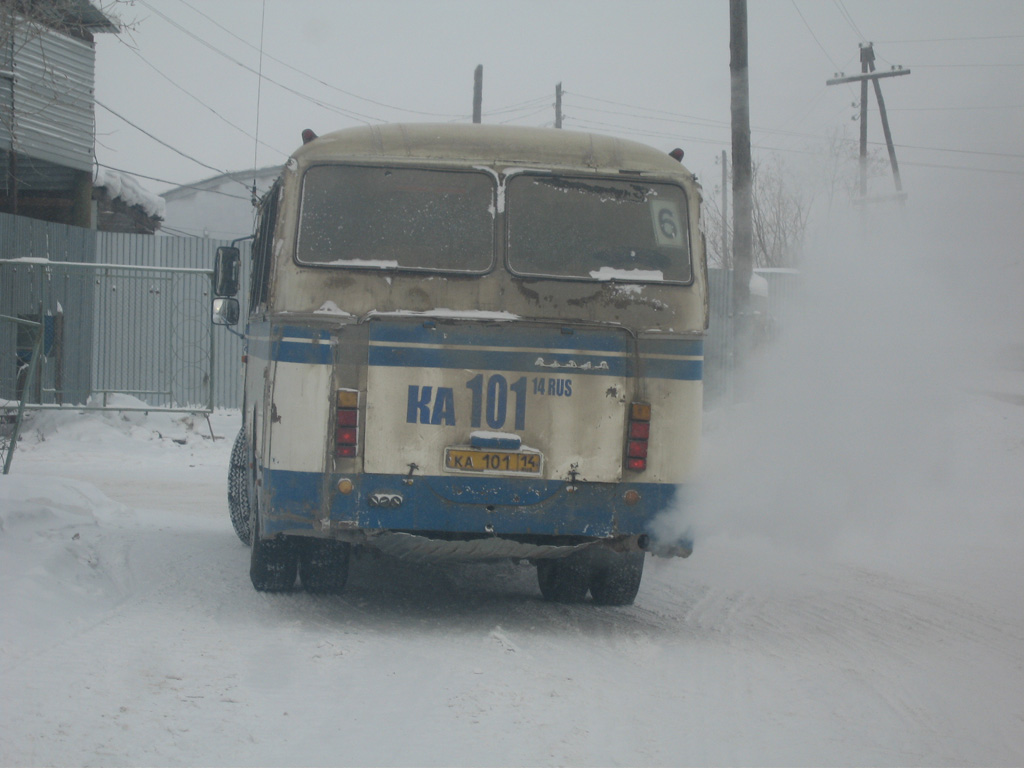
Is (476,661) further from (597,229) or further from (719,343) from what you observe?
(719,343)

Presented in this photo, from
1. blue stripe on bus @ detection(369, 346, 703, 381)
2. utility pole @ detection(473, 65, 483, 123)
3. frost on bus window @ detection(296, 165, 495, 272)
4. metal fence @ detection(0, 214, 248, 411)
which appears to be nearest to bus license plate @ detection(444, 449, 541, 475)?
blue stripe on bus @ detection(369, 346, 703, 381)

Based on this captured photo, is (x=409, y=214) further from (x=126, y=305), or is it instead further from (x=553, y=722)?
(x=126, y=305)

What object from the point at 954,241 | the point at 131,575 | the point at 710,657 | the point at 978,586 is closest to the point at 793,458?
the point at 978,586

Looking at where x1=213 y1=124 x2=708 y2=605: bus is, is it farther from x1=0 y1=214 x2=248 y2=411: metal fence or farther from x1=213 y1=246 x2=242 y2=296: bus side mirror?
x1=0 y1=214 x2=248 y2=411: metal fence

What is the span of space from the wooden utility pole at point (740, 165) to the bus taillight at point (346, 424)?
10.9 meters

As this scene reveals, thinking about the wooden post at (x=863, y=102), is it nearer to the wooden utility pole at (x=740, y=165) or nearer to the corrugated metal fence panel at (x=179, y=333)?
the wooden utility pole at (x=740, y=165)

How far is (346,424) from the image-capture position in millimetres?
6277

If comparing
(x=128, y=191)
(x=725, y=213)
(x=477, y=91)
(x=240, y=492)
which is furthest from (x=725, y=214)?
(x=240, y=492)

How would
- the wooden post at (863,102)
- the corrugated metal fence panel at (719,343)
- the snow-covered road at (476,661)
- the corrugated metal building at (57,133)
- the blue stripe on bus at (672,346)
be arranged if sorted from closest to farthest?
the snow-covered road at (476,661) < the blue stripe on bus at (672,346) < the corrugated metal building at (57,133) < the corrugated metal fence panel at (719,343) < the wooden post at (863,102)

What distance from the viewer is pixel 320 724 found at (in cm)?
459

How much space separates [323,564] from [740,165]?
10989mm

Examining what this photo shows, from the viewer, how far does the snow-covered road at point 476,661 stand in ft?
14.6

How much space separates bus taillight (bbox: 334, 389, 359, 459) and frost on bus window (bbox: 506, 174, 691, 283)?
1.24 metres

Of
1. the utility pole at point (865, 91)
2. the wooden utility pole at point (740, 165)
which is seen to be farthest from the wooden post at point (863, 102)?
the wooden utility pole at point (740, 165)
